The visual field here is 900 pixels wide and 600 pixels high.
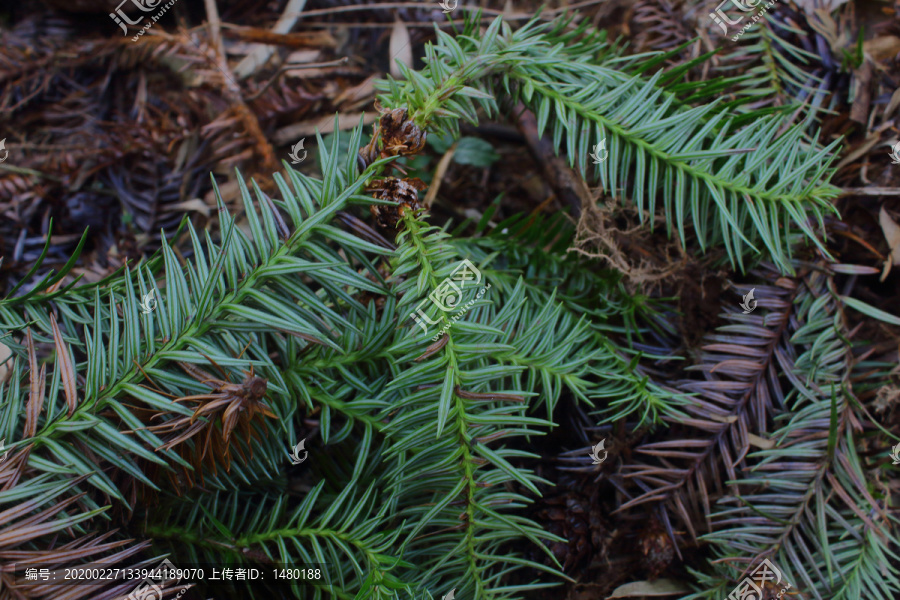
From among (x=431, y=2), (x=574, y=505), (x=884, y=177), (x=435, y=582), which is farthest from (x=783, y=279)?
(x=431, y=2)
